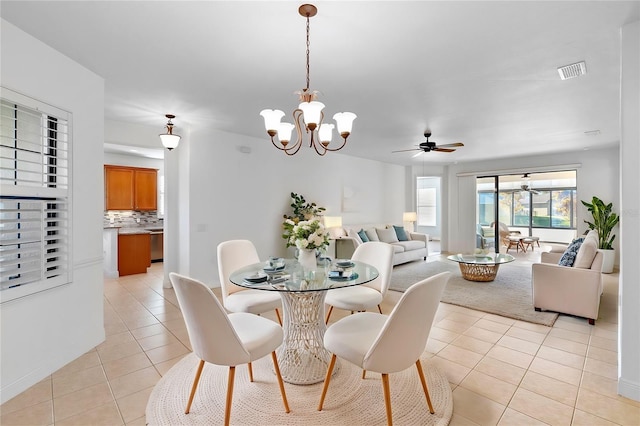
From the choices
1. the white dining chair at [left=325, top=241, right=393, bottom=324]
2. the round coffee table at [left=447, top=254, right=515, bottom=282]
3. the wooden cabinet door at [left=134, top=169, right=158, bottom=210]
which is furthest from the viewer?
the wooden cabinet door at [left=134, top=169, right=158, bottom=210]

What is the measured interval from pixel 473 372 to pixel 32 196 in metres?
3.68

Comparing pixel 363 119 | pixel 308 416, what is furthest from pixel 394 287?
pixel 308 416

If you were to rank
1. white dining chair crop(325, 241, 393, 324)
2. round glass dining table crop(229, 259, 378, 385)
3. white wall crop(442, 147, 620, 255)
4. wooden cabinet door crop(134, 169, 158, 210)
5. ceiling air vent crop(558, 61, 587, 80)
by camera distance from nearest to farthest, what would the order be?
round glass dining table crop(229, 259, 378, 385) → ceiling air vent crop(558, 61, 587, 80) → white dining chair crop(325, 241, 393, 324) → white wall crop(442, 147, 620, 255) → wooden cabinet door crop(134, 169, 158, 210)

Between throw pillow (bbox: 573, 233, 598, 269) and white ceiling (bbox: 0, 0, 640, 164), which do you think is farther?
throw pillow (bbox: 573, 233, 598, 269)

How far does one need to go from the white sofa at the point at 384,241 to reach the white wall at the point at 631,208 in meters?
3.94

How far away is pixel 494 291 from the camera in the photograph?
4.63m

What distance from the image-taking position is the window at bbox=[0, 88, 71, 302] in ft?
7.04

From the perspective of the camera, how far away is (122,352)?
277 centimetres

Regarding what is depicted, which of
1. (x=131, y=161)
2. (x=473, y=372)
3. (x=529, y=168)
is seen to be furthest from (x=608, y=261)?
(x=131, y=161)

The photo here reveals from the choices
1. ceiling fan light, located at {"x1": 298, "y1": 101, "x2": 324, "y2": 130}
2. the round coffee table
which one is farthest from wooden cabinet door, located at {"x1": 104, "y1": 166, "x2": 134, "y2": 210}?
the round coffee table

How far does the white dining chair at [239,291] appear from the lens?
2.73 m

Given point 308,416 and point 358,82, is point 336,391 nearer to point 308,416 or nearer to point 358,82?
point 308,416

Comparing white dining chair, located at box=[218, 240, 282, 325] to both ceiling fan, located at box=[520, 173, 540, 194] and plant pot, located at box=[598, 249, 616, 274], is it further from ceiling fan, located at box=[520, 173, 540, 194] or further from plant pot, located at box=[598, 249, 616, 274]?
ceiling fan, located at box=[520, 173, 540, 194]

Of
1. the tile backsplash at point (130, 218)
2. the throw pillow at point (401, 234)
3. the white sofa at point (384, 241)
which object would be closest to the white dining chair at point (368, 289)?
the white sofa at point (384, 241)
